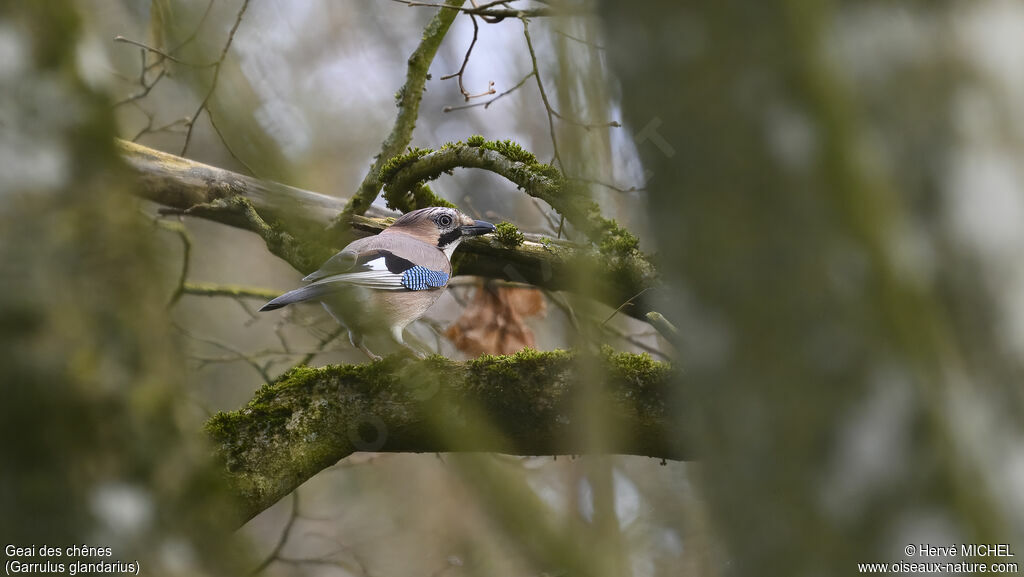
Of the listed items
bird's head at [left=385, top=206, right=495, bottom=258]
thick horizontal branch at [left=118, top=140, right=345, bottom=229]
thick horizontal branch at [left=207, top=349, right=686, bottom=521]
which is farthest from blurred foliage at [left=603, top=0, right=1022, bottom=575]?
thick horizontal branch at [left=118, top=140, right=345, bottom=229]

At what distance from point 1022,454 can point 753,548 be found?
0.29 metres

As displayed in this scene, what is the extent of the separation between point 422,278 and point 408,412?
68 cm

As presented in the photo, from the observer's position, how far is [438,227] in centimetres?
391

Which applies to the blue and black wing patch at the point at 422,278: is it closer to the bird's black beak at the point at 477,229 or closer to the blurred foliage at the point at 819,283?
the bird's black beak at the point at 477,229

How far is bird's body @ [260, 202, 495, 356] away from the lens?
337 centimetres

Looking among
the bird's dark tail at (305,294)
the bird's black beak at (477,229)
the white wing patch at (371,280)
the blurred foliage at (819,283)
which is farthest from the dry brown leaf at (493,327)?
the blurred foliage at (819,283)

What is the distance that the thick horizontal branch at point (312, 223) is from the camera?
12.4ft

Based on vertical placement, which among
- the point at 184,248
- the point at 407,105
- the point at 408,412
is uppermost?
the point at 407,105

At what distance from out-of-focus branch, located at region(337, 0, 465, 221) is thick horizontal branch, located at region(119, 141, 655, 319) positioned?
0.11 m

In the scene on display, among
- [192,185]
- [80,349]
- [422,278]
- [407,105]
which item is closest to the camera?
[80,349]

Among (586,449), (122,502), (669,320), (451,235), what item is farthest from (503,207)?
(122,502)

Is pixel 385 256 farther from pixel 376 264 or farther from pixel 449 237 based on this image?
pixel 449 237

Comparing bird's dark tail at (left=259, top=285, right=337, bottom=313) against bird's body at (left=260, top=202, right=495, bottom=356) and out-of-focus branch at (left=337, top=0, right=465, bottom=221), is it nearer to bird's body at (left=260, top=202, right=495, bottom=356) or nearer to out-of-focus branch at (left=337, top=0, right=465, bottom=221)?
bird's body at (left=260, top=202, right=495, bottom=356)

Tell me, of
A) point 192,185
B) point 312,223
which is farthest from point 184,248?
point 312,223
